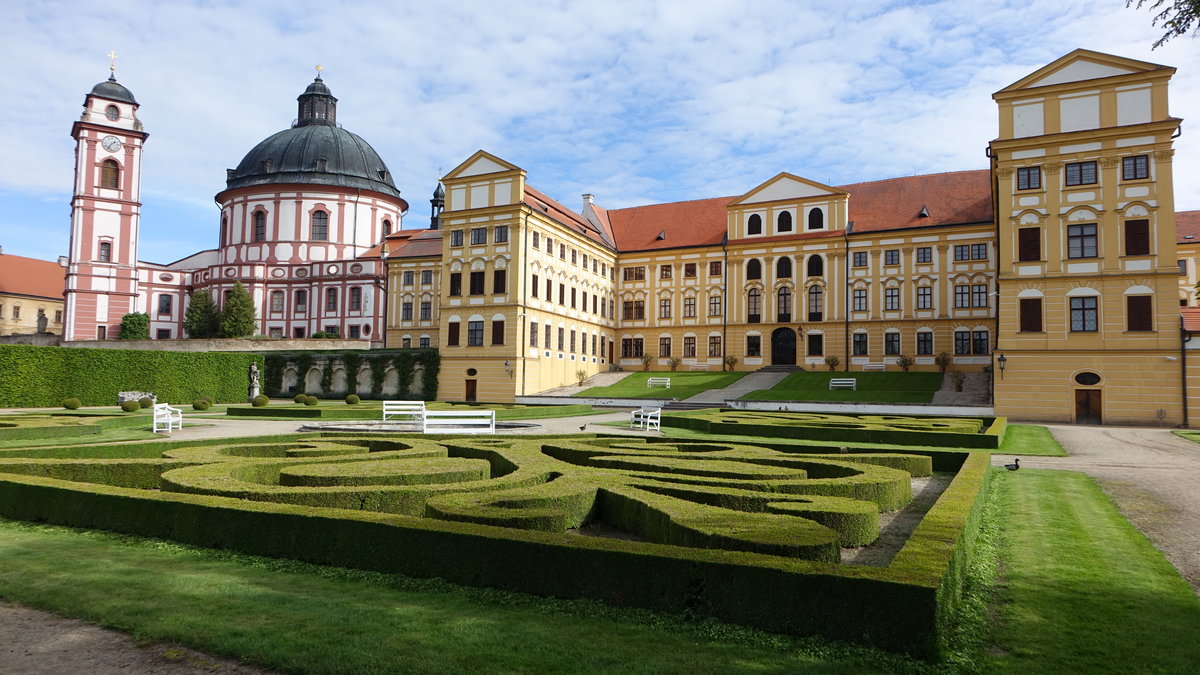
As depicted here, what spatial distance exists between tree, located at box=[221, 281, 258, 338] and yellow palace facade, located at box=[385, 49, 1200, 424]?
38.2ft

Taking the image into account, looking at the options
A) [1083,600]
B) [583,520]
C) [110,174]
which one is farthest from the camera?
[110,174]

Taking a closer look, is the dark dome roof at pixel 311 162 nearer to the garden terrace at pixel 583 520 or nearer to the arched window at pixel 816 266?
the arched window at pixel 816 266

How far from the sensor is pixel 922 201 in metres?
50.9

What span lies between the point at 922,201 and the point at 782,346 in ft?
42.2

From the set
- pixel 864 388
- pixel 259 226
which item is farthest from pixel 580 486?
pixel 259 226

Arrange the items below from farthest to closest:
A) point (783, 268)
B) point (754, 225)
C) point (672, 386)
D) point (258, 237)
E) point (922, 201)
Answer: point (258, 237) → point (754, 225) → point (783, 268) → point (922, 201) → point (672, 386)

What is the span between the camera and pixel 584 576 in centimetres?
617

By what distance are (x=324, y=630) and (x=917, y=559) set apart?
14.1ft

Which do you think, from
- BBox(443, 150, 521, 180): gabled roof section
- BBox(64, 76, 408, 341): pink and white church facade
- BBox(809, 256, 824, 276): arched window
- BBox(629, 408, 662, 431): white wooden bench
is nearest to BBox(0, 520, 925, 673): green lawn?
BBox(629, 408, 662, 431): white wooden bench

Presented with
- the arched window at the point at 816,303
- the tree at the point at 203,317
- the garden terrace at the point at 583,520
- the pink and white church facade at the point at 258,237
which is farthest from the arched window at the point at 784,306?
the tree at the point at 203,317

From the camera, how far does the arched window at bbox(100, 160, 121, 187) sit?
66688mm

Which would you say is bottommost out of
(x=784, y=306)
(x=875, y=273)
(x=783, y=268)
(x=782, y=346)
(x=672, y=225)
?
(x=782, y=346)

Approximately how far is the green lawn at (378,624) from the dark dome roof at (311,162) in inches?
2737

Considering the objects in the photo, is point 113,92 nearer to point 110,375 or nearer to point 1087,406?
point 110,375
